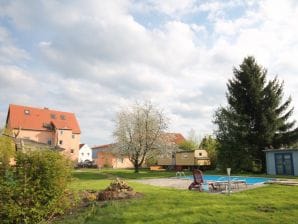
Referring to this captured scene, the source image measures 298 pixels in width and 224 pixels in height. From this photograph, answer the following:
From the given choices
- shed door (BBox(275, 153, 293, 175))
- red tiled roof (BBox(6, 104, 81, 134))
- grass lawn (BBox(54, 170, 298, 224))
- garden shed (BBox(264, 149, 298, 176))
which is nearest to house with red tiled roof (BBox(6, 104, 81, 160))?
red tiled roof (BBox(6, 104, 81, 134))

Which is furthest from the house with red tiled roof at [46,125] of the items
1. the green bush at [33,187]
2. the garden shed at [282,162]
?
the green bush at [33,187]

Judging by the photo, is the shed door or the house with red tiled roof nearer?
the shed door

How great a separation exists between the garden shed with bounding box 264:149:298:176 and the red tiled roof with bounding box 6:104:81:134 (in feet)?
120

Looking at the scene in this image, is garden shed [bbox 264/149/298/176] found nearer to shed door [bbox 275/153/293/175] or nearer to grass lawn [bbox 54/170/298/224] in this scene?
shed door [bbox 275/153/293/175]

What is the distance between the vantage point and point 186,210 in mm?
8641

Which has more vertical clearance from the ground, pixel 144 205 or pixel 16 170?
pixel 16 170

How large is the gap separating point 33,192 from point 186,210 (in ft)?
14.3

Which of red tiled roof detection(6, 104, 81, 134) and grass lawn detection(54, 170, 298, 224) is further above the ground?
red tiled roof detection(6, 104, 81, 134)

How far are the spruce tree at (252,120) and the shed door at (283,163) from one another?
4440 mm

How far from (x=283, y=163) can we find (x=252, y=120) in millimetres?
7435

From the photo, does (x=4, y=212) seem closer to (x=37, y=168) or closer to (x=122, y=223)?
(x=37, y=168)

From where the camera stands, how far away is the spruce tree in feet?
103

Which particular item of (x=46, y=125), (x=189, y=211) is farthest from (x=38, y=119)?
(x=189, y=211)

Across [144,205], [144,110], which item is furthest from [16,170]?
[144,110]
